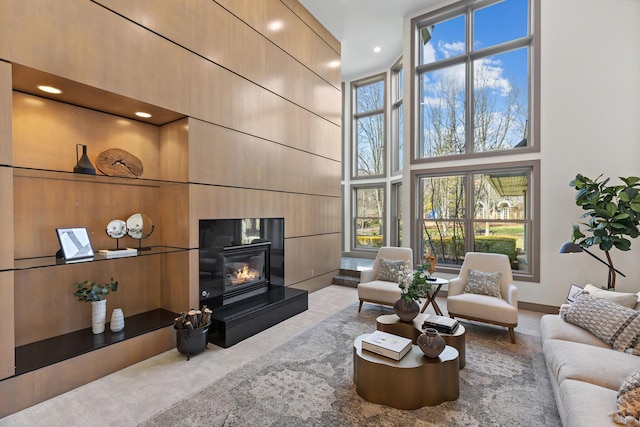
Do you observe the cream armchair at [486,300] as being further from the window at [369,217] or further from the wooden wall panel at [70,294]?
the window at [369,217]

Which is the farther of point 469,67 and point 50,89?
point 469,67

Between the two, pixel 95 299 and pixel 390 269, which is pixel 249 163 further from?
pixel 390 269

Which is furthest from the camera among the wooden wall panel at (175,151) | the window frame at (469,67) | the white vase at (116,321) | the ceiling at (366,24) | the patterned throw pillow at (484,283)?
the ceiling at (366,24)

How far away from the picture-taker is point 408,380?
2.25m

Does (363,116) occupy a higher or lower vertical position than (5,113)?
higher

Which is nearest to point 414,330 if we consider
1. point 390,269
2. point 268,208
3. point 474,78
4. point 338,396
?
point 338,396

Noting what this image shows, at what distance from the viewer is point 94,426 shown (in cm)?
212

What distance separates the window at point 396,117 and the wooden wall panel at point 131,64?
4.17 metres

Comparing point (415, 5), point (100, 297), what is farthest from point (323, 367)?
point (415, 5)

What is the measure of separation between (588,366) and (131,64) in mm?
4550

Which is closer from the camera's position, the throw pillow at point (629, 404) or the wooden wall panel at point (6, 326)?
the throw pillow at point (629, 404)

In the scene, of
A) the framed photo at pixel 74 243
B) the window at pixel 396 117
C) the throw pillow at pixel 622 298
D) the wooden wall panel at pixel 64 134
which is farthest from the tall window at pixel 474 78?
the framed photo at pixel 74 243

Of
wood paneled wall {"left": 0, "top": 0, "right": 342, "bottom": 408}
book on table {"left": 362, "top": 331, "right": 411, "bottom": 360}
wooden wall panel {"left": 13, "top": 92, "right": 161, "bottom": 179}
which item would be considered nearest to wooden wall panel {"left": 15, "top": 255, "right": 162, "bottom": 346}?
wood paneled wall {"left": 0, "top": 0, "right": 342, "bottom": 408}

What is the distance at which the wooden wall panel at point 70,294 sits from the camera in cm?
275
